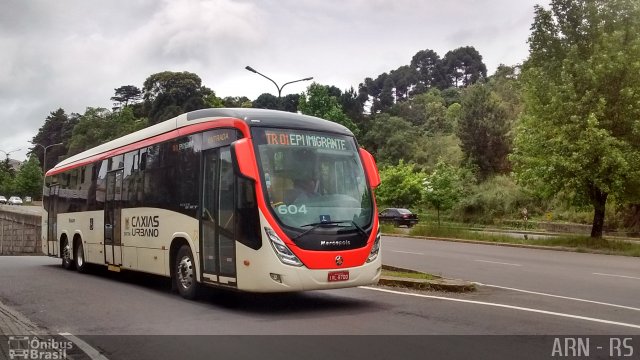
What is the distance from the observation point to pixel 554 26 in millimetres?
29625

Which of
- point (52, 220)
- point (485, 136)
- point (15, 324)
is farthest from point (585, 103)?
point (485, 136)

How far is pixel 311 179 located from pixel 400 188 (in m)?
44.3

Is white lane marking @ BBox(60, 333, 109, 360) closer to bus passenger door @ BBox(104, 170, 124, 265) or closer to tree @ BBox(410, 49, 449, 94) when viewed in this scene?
bus passenger door @ BBox(104, 170, 124, 265)

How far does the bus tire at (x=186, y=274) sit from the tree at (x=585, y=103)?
19.9 meters

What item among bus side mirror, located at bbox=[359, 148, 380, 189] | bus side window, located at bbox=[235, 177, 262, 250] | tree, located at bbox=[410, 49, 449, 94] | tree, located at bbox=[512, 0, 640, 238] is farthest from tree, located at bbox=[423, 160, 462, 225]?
tree, located at bbox=[410, 49, 449, 94]

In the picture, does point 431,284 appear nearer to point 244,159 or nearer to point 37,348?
point 244,159

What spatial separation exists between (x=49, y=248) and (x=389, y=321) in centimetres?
1497

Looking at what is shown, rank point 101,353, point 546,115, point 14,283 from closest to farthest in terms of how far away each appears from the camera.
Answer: point 101,353 < point 14,283 < point 546,115

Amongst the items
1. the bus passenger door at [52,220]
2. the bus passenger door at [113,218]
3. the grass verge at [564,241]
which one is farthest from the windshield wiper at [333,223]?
the grass verge at [564,241]

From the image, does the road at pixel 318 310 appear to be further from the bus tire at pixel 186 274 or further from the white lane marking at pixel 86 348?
the bus tire at pixel 186 274

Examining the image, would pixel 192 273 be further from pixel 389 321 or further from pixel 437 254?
pixel 437 254

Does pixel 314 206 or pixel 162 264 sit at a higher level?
pixel 314 206

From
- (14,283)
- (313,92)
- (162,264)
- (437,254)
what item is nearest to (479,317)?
(162,264)

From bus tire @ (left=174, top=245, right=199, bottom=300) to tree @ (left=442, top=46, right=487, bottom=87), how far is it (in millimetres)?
162476
